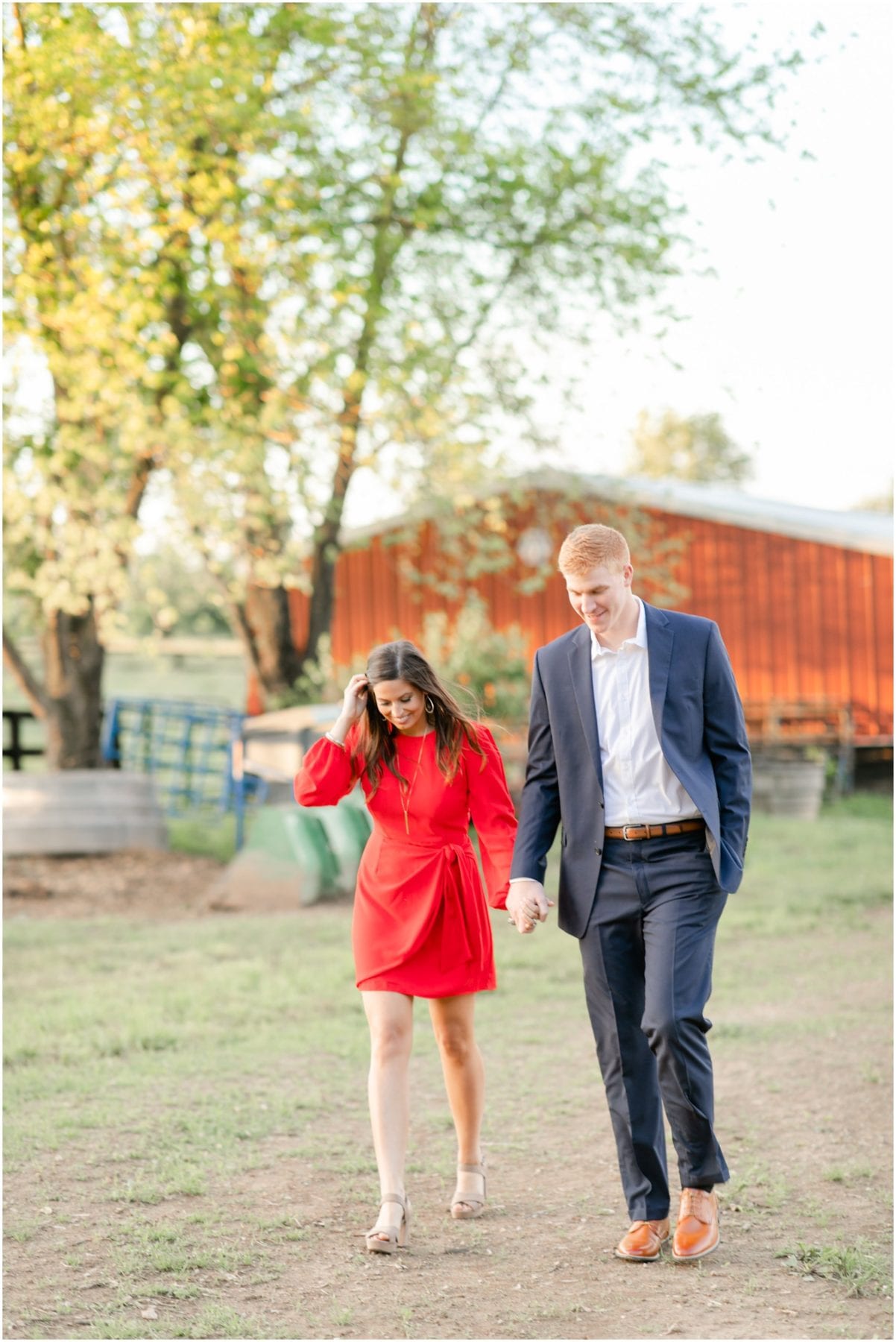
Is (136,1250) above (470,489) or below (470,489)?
below

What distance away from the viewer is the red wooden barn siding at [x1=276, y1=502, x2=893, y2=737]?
21.0 metres

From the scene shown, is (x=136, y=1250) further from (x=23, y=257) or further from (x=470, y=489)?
(x=470, y=489)

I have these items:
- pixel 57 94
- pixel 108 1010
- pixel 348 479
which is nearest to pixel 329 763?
pixel 108 1010

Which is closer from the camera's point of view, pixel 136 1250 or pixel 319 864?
pixel 136 1250

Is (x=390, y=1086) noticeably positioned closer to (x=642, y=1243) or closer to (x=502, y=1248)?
(x=502, y=1248)

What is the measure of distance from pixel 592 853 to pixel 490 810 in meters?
0.52

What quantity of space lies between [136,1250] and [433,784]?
1682 millimetres

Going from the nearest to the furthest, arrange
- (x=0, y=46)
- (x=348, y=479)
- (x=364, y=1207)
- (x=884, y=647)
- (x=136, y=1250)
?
(x=136, y=1250)
(x=364, y=1207)
(x=0, y=46)
(x=348, y=479)
(x=884, y=647)

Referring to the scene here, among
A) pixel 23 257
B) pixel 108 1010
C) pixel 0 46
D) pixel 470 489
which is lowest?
pixel 108 1010

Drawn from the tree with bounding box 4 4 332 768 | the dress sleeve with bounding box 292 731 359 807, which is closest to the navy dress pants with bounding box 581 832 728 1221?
the dress sleeve with bounding box 292 731 359 807

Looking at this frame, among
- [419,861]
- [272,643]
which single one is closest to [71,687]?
[272,643]

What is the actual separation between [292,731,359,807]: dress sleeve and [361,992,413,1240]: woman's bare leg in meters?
0.65

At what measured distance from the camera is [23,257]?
12.6 metres

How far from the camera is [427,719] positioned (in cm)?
467
